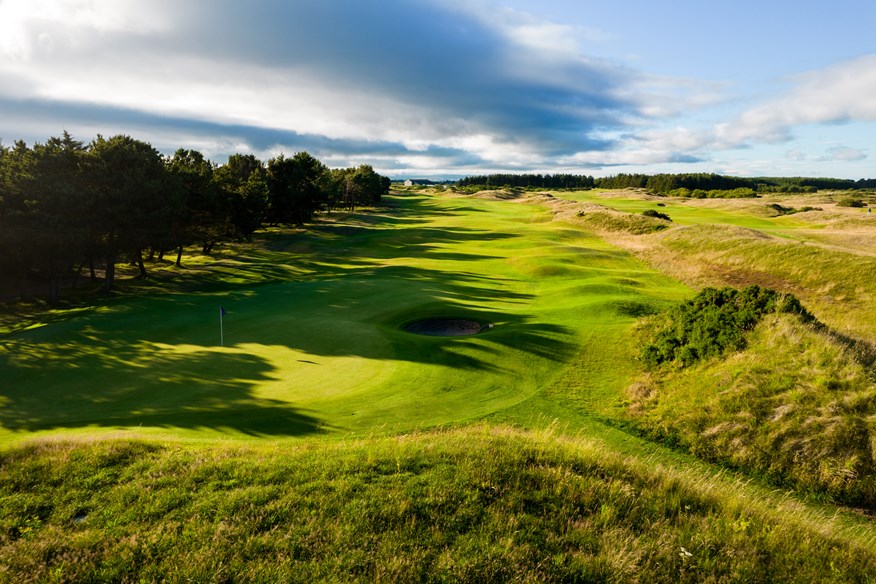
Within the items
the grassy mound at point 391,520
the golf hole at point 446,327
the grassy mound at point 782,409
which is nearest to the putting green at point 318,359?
the golf hole at point 446,327

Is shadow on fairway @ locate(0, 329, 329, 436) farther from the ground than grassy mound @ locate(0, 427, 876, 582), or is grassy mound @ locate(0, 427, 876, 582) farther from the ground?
grassy mound @ locate(0, 427, 876, 582)

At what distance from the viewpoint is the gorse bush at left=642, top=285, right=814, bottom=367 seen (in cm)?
1564

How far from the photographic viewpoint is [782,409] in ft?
40.0

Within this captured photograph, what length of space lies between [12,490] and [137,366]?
32.8 feet

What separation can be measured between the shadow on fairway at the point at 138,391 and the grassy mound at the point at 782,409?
1028 centimetres

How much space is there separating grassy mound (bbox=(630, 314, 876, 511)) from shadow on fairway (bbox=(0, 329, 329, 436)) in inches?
405

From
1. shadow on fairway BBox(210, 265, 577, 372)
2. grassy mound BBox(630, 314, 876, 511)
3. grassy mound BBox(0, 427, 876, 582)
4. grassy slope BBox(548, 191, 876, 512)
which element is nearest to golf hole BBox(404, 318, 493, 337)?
shadow on fairway BBox(210, 265, 577, 372)

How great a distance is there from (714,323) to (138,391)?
19903 millimetres

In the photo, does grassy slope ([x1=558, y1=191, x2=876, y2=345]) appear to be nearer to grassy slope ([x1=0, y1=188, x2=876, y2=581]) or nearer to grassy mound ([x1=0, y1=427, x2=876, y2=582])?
grassy slope ([x1=0, y1=188, x2=876, y2=581])

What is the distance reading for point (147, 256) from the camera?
5766 centimetres

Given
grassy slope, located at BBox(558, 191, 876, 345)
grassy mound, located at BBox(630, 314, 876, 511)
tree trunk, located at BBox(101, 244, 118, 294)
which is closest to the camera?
grassy mound, located at BBox(630, 314, 876, 511)

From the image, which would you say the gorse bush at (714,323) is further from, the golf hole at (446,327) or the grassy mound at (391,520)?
the golf hole at (446,327)

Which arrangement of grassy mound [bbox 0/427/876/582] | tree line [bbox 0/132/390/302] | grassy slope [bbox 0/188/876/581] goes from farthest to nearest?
1. tree line [bbox 0/132/390/302]
2. grassy slope [bbox 0/188/876/581]
3. grassy mound [bbox 0/427/876/582]

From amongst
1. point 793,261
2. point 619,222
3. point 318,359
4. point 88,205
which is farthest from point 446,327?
point 619,222
